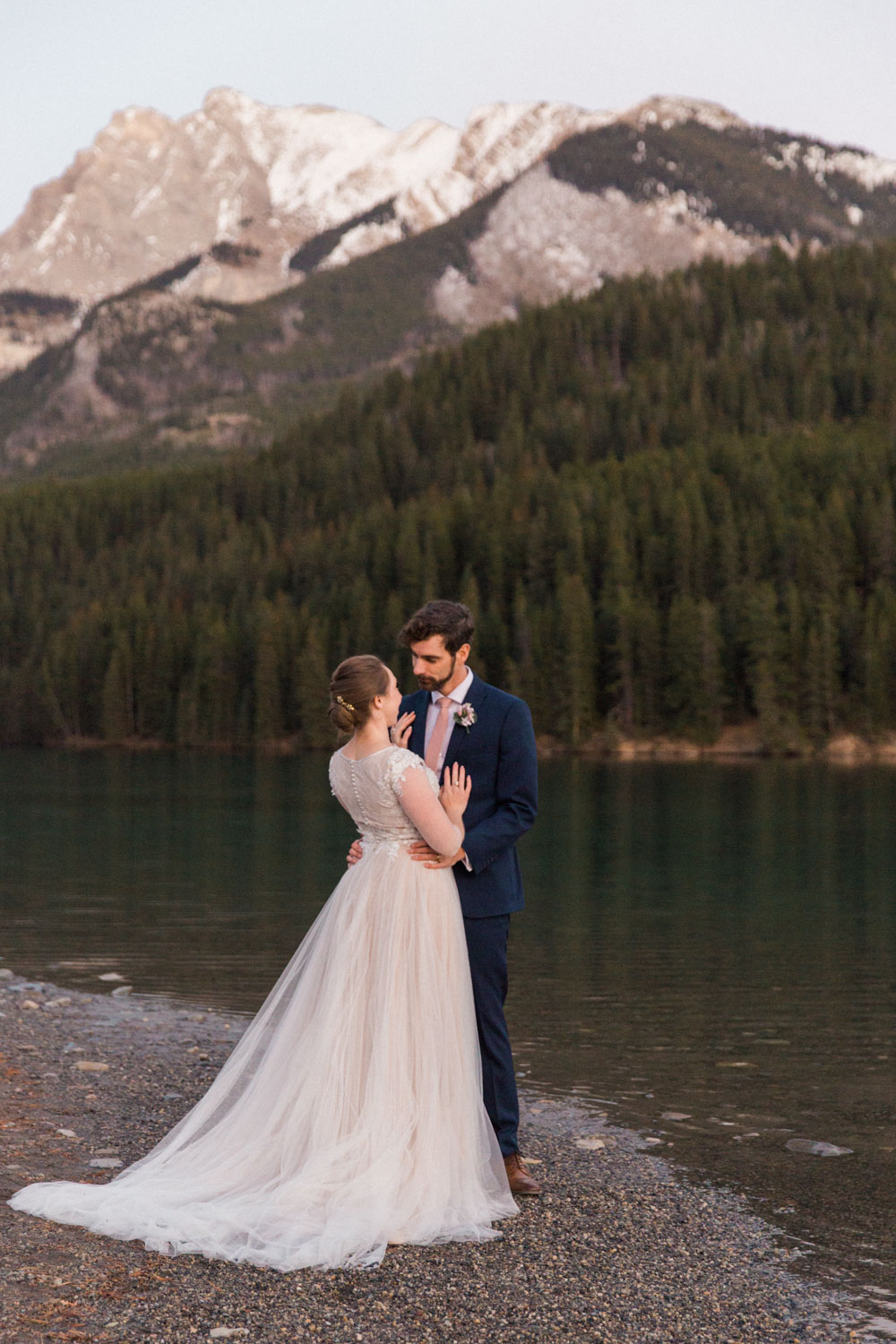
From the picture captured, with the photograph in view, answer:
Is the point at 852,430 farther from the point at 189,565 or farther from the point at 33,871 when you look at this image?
the point at 33,871

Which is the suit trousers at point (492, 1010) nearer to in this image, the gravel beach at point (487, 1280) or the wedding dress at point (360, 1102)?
the wedding dress at point (360, 1102)

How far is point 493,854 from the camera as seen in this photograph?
10.7 meters

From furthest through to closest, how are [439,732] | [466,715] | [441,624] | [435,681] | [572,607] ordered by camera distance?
[572,607], [439,732], [435,681], [466,715], [441,624]

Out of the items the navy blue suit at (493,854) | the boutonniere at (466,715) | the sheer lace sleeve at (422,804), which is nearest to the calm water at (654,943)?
the navy blue suit at (493,854)

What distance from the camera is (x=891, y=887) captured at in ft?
125

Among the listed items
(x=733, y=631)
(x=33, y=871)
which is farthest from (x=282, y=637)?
(x=33, y=871)

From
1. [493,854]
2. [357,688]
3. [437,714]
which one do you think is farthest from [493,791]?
[357,688]

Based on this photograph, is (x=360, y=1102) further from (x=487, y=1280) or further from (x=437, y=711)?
(x=437, y=711)

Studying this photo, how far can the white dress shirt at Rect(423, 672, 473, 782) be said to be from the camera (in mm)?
10859

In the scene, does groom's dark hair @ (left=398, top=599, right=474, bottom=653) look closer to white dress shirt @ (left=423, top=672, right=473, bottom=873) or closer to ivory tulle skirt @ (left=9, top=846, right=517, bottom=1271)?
white dress shirt @ (left=423, top=672, right=473, bottom=873)

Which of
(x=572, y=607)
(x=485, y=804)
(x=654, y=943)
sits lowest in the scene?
(x=654, y=943)

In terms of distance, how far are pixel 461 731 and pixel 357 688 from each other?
90cm

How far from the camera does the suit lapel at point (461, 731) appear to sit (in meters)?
10.8

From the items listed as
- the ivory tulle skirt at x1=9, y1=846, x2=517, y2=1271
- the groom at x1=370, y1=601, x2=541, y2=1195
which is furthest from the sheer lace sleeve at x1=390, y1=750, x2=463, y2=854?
the ivory tulle skirt at x1=9, y1=846, x2=517, y2=1271
